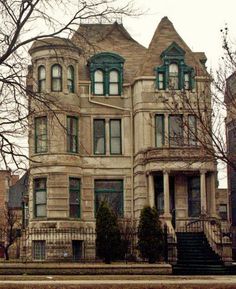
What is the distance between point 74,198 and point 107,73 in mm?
7562

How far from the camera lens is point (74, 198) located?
4234 cm

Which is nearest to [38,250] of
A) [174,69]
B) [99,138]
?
[99,138]

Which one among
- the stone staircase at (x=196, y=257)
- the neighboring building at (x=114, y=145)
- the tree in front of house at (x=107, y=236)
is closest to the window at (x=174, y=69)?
the neighboring building at (x=114, y=145)

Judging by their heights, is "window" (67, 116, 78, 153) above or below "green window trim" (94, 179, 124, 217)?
above

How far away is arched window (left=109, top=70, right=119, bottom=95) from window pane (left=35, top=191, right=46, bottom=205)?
718 centimetres

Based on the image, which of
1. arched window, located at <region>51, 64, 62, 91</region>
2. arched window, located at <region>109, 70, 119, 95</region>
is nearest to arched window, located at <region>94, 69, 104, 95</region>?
arched window, located at <region>109, 70, 119, 95</region>

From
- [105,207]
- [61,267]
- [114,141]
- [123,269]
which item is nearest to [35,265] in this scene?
[61,267]

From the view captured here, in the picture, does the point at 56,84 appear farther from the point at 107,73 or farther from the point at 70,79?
the point at 107,73

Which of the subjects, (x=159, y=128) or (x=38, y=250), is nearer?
(x=38, y=250)

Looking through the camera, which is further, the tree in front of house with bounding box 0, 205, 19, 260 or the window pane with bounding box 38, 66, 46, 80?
the tree in front of house with bounding box 0, 205, 19, 260

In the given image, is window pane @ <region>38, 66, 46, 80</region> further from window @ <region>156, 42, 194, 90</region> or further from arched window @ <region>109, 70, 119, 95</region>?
window @ <region>156, 42, 194, 90</region>

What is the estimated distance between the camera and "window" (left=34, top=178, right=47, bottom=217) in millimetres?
41719

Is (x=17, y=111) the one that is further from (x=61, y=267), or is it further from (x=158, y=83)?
(x=158, y=83)

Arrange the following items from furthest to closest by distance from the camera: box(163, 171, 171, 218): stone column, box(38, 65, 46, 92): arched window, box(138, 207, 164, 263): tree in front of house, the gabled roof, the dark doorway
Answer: the gabled roof, box(38, 65, 46, 92): arched window, the dark doorway, box(163, 171, 171, 218): stone column, box(138, 207, 164, 263): tree in front of house
